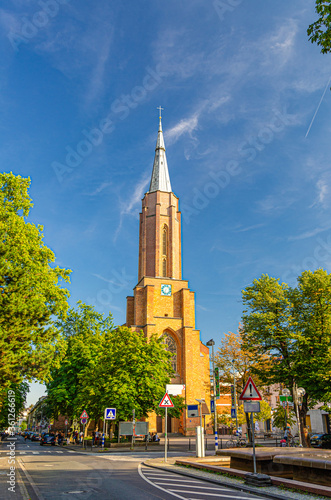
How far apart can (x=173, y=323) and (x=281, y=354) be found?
26890mm

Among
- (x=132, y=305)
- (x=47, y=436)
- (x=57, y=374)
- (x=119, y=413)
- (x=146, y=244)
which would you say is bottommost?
(x=47, y=436)

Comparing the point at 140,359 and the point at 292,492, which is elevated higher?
the point at 140,359

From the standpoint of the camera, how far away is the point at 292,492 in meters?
9.80

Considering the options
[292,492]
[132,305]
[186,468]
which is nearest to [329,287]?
[186,468]

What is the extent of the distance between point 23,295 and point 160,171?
5043 centimetres

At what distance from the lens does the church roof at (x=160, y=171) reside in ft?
212

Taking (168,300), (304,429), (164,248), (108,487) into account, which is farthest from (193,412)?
(164,248)

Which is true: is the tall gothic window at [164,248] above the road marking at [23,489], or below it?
above

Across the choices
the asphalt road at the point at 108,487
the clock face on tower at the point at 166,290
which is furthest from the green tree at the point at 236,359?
the clock face on tower at the point at 166,290

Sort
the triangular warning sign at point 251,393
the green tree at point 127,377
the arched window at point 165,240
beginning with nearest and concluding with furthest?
the triangular warning sign at point 251,393, the green tree at point 127,377, the arched window at point 165,240

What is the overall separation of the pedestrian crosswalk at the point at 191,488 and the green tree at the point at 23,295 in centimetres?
843

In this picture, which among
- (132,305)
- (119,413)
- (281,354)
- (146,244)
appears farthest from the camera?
(146,244)

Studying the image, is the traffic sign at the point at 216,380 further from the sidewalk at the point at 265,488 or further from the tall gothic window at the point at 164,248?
the tall gothic window at the point at 164,248

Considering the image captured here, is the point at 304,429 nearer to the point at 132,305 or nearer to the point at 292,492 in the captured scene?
the point at 292,492
